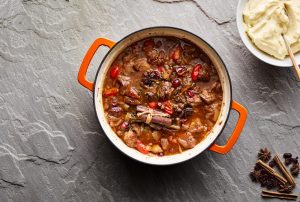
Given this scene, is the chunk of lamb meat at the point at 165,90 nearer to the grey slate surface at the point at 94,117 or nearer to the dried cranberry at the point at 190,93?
the dried cranberry at the point at 190,93

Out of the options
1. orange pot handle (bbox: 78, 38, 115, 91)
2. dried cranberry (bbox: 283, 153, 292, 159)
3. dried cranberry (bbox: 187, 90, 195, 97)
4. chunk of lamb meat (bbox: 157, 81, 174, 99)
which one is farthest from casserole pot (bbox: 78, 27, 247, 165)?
dried cranberry (bbox: 283, 153, 292, 159)

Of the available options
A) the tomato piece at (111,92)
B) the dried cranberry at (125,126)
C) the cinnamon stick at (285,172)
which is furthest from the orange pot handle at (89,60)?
the cinnamon stick at (285,172)

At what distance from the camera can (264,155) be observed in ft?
12.5

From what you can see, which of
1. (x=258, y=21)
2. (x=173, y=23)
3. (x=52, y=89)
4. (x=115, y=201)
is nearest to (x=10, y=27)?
(x=52, y=89)

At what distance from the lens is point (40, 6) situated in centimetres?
395

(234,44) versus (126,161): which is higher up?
(234,44)

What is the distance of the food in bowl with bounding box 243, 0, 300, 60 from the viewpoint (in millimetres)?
3627

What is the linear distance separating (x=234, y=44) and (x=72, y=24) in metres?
1.30

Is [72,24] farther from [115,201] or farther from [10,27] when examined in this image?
[115,201]

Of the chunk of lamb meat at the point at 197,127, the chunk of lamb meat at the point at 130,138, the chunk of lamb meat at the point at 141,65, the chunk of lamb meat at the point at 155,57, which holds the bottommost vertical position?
the chunk of lamb meat at the point at 130,138

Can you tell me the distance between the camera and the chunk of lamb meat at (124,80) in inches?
141

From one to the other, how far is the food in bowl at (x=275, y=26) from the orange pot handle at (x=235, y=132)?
521 mm

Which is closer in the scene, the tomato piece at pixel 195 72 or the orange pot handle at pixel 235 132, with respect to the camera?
the orange pot handle at pixel 235 132

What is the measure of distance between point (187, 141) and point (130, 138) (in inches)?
16.4
